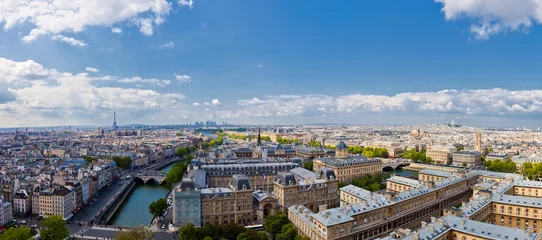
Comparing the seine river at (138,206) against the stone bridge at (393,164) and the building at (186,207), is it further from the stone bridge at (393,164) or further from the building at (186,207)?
the stone bridge at (393,164)

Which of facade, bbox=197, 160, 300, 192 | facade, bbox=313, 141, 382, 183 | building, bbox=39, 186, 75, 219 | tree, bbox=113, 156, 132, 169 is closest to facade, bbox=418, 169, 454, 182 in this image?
facade, bbox=313, 141, 382, 183

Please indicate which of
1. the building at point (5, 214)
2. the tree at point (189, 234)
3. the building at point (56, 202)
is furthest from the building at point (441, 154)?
the building at point (5, 214)

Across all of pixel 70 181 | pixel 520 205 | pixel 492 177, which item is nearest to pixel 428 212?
pixel 520 205

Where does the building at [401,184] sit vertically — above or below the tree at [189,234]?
above

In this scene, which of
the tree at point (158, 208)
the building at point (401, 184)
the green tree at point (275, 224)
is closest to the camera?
the green tree at point (275, 224)

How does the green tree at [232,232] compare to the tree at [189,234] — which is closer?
the tree at [189,234]

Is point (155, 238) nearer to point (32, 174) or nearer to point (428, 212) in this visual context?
point (428, 212)
